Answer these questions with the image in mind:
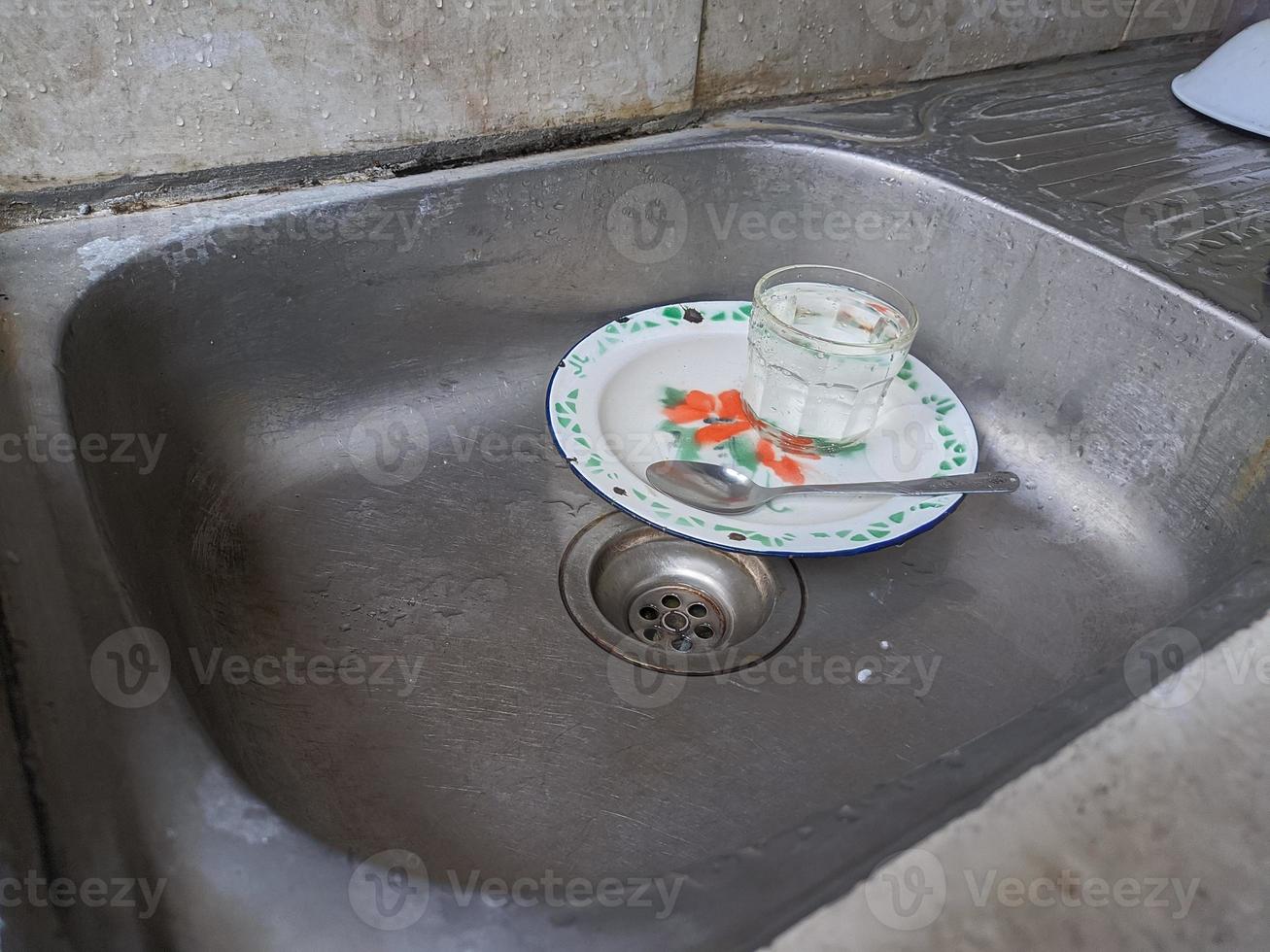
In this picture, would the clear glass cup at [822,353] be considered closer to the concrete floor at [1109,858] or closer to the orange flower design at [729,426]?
the orange flower design at [729,426]

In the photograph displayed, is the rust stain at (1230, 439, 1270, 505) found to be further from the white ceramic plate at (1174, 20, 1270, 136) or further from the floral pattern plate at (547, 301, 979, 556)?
the white ceramic plate at (1174, 20, 1270, 136)

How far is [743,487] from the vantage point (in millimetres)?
562

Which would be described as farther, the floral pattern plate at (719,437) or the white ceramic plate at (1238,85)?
the white ceramic plate at (1238,85)

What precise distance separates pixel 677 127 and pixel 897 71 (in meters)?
0.24

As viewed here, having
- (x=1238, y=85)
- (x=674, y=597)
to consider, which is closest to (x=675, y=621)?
(x=674, y=597)

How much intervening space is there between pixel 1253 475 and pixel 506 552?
0.47m

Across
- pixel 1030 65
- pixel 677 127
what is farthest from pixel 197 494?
pixel 1030 65

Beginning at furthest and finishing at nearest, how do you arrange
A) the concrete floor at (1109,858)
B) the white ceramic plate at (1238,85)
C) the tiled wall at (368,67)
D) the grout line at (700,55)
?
1. the white ceramic plate at (1238,85)
2. the grout line at (700,55)
3. the tiled wall at (368,67)
4. the concrete floor at (1109,858)

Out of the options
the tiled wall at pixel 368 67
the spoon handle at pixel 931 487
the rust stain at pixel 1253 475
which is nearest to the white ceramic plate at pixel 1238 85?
the tiled wall at pixel 368 67

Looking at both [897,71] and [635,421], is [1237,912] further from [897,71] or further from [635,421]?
[897,71]

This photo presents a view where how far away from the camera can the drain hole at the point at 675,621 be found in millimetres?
570

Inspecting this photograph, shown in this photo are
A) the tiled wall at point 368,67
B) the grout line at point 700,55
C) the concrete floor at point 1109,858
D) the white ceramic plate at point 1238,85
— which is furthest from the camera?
the white ceramic plate at point 1238,85

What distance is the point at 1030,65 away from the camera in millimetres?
885

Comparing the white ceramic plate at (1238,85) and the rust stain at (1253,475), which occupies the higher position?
the white ceramic plate at (1238,85)
